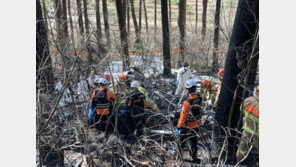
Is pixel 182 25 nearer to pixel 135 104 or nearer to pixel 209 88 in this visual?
pixel 209 88

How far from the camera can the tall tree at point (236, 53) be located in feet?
12.9

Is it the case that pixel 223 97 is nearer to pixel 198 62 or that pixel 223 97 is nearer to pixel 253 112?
pixel 253 112

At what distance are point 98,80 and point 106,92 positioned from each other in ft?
1.10

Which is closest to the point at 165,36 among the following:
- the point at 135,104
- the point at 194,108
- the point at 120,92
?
the point at 135,104

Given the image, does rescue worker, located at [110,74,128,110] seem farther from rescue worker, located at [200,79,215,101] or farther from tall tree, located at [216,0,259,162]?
rescue worker, located at [200,79,215,101]

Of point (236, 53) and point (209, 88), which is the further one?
point (209, 88)

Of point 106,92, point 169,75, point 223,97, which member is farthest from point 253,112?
point 169,75

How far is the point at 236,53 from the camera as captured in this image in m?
3.97

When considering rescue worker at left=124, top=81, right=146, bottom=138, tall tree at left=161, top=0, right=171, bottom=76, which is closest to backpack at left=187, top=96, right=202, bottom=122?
rescue worker at left=124, top=81, right=146, bottom=138

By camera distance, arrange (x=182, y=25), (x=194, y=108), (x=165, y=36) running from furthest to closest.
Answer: (x=182, y=25)
(x=165, y=36)
(x=194, y=108)

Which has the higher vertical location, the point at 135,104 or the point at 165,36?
the point at 165,36

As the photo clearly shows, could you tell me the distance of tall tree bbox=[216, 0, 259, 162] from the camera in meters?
3.92

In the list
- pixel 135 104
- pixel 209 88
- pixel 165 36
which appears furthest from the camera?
pixel 165 36

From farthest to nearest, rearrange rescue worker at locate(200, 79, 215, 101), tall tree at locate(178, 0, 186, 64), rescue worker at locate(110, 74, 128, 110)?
tall tree at locate(178, 0, 186, 64) < rescue worker at locate(200, 79, 215, 101) < rescue worker at locate(110, 74, 128, 110)
